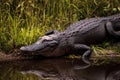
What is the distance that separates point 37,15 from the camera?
7664mm

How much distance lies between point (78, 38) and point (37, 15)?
1063mm

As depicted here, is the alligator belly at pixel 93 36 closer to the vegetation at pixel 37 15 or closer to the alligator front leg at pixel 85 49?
the alligator front leg at pixel 85 49

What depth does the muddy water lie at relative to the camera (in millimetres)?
5514

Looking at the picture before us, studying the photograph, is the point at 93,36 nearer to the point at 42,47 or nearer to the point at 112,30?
the point at 112,30

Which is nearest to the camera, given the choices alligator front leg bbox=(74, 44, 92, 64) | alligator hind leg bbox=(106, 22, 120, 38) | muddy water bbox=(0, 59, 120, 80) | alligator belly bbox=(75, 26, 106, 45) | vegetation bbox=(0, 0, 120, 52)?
muddy water bbox=(0, 59, 120, 80)

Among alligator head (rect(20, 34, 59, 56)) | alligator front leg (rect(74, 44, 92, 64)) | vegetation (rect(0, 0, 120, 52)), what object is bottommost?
alligator front leg (rect(74, 44, 92, 64))

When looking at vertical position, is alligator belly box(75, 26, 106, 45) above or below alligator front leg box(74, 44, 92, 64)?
above

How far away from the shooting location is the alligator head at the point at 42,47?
6590 mm

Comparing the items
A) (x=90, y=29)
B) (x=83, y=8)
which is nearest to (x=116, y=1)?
(x=83, y=8)

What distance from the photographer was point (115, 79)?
5355 mm

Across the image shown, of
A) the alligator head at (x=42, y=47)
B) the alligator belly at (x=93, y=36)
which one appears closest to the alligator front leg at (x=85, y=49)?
the alligator belly at (x=93, y=36)

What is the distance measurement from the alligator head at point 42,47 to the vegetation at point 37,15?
16.1 inches

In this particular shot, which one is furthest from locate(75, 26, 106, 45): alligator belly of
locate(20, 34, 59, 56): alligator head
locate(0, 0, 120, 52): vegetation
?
locate(0, 0, 120, 52): vegetation

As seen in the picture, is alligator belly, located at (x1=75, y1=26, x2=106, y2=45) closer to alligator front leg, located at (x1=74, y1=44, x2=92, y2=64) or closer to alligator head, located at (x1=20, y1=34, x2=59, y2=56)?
alligator front leg, located at (x1=74, y1=44, x2=92, y2=64)
